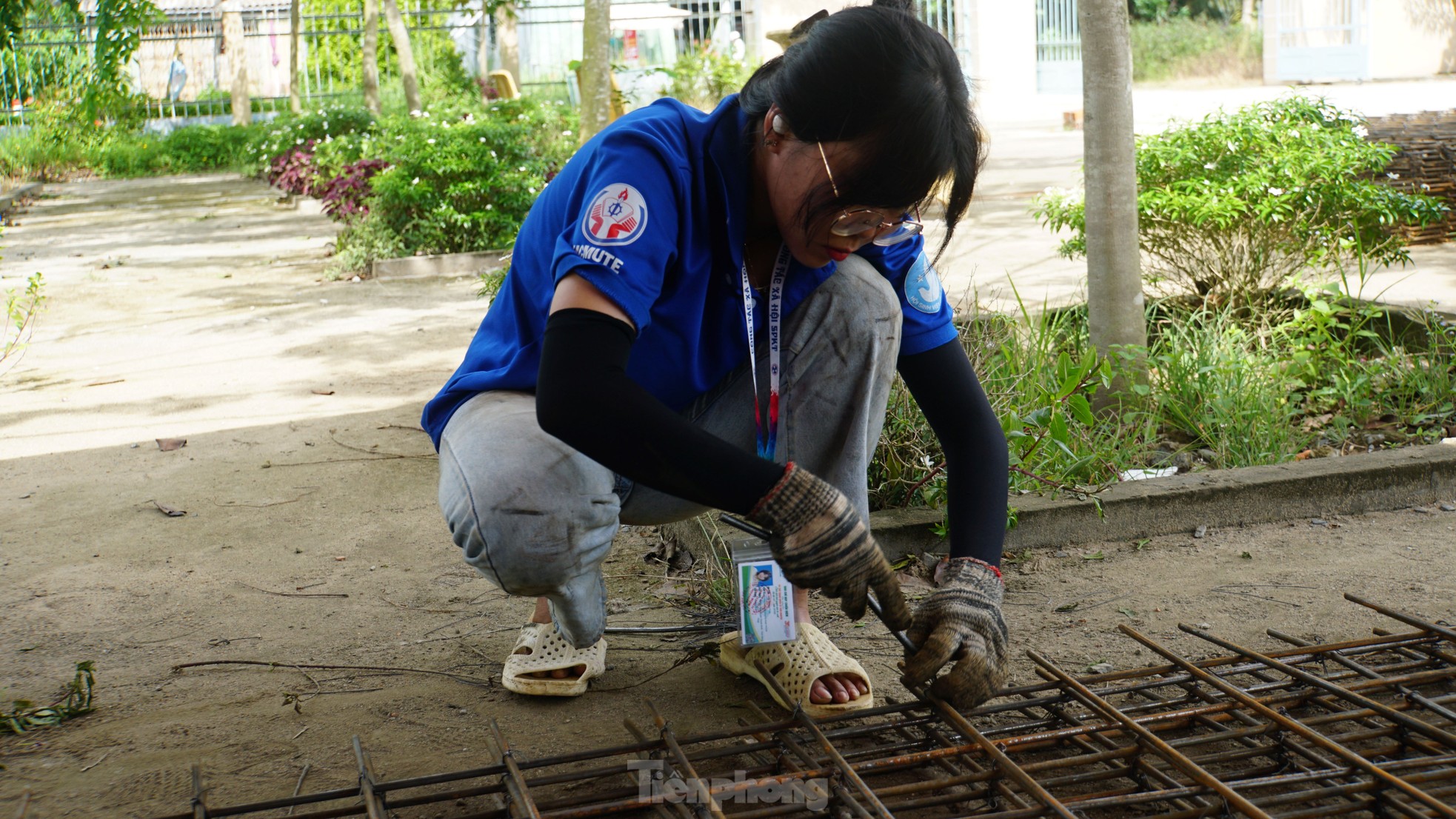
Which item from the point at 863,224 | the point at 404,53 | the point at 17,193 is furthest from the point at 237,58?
the point at 863,224

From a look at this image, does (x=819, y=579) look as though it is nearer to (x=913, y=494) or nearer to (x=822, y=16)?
(x=822, y=16)

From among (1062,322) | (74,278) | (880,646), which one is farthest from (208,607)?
(74,278)

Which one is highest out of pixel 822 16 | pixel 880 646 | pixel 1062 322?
pixel 822 16

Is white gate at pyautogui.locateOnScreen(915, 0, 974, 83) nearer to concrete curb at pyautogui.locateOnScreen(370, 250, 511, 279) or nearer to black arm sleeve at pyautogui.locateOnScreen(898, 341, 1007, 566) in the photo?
concrete curb at pyautogui.locateOnScreen(370, 250, 511, 279)

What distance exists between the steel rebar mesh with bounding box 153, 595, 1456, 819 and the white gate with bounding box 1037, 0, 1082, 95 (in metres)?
24.7

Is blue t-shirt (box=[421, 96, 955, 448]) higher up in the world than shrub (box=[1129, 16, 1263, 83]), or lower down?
lower down

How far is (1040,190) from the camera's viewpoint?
10.0 m

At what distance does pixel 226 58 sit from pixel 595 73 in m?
19.8

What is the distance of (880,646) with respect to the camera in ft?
7.59

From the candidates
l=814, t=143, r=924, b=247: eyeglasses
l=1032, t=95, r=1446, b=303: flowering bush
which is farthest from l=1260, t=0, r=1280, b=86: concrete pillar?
l=814, t=143, r=924, b=247: eyeglasses

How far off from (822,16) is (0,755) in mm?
1764

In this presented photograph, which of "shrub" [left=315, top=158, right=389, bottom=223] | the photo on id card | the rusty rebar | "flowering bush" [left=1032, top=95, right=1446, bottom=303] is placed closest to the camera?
the rusty rebar

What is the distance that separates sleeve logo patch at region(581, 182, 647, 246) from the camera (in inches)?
64.9

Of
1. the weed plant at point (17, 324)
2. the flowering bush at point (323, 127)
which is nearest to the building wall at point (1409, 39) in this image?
the flowering bush at point (323, 127)
